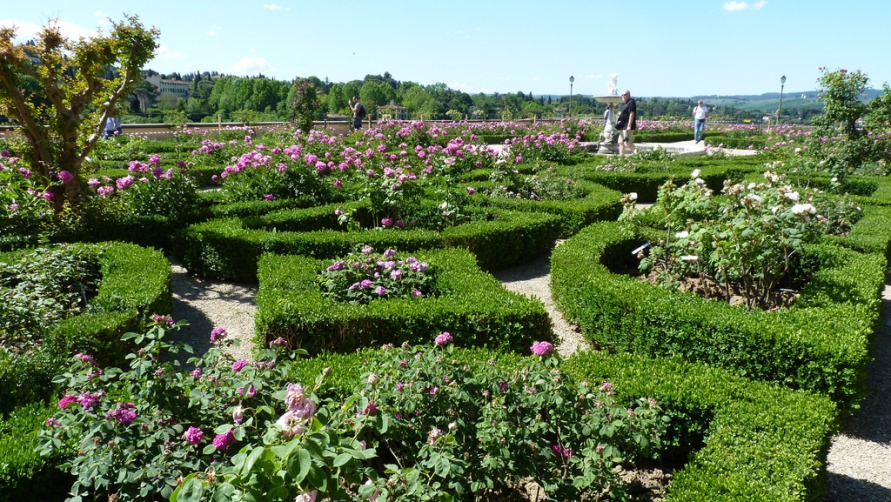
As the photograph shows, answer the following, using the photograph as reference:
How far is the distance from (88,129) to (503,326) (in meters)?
6.61

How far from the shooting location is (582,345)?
5.54 meters

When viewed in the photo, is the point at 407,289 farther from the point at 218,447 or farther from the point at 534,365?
the point at 218,447

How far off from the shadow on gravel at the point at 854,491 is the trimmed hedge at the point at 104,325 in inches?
178

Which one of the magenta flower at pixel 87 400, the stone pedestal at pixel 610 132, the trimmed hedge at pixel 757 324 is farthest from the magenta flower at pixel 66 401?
the stone pedestal at pixel 610 132

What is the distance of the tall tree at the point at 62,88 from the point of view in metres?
7.49

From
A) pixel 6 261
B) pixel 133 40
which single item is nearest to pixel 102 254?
pixel 6 261

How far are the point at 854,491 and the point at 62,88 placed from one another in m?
9.36

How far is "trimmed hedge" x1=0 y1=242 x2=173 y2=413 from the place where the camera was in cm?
382

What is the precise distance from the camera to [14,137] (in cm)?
865

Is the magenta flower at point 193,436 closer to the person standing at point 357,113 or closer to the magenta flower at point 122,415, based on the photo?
the magenta flower at point 122,415

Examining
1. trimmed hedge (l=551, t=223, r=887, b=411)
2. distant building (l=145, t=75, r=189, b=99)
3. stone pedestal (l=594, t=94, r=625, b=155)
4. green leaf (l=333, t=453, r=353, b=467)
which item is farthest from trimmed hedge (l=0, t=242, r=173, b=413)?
distant building (l=145, t=75, r=189, b=99)

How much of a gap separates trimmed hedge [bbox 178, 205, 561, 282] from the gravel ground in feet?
0.75

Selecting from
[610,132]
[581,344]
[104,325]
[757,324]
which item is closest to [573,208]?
[581,344]

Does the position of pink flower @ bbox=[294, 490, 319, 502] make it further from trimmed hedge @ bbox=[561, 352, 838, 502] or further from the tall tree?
the tall tree
